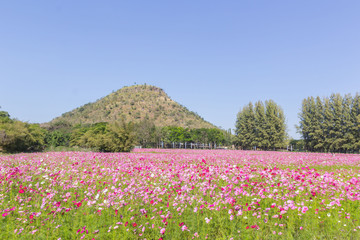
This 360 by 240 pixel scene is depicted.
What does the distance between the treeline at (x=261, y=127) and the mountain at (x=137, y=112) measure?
53314 mm

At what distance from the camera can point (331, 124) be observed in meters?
45.4

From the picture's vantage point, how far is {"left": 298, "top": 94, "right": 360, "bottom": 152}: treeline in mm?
42969

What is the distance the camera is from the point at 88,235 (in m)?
4.03

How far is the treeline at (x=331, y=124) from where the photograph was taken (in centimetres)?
4297

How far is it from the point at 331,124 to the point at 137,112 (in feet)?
304

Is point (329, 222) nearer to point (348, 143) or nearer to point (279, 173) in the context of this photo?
point (279, 173)

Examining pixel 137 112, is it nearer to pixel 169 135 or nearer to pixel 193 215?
pixel 169 135

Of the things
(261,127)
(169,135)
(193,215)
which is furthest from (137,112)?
(193,215)

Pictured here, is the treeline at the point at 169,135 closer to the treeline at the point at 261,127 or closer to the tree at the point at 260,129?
the treeline at the point at 261,127

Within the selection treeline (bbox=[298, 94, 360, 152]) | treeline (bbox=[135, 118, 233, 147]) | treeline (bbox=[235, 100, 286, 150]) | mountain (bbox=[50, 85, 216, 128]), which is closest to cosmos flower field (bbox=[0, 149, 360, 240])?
treeline (bbox=[298, 94, 360, 152])

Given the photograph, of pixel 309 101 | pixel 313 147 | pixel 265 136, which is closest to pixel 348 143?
pixel 313 147

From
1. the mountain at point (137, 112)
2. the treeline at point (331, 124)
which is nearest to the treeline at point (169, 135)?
the treeline at point (331, 124)

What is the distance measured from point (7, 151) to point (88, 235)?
112ft

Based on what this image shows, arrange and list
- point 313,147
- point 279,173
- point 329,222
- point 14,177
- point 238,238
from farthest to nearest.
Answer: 1. point 313,147
2. point 14,177
3. point 279,173
4. point 329,222
5. point 238,238
